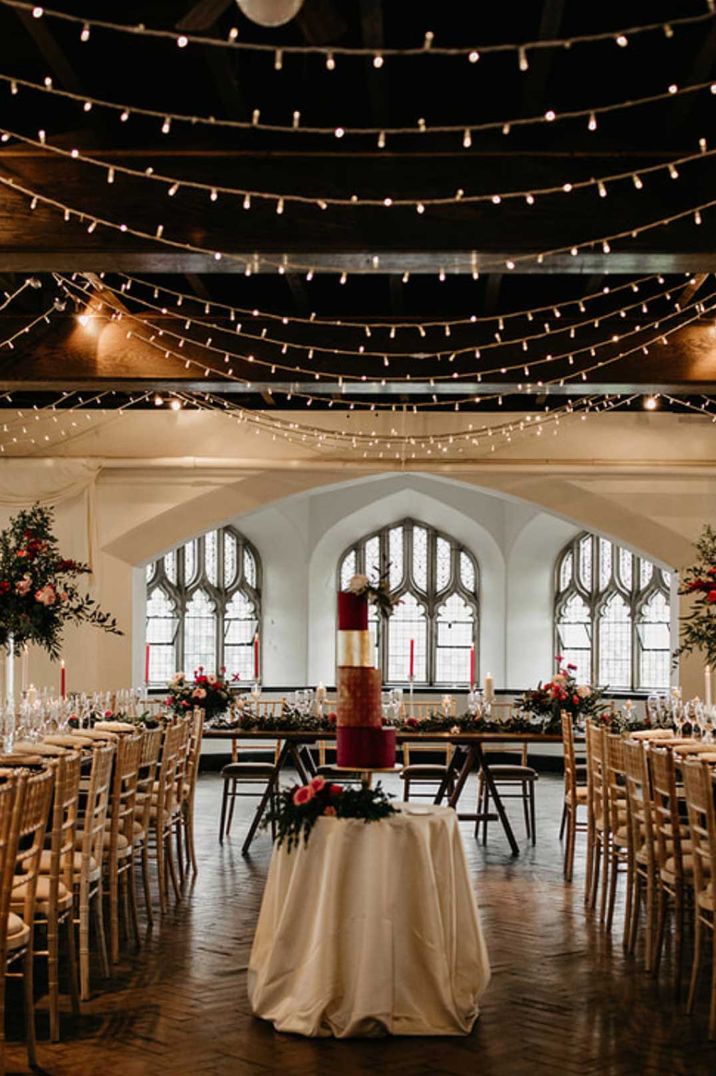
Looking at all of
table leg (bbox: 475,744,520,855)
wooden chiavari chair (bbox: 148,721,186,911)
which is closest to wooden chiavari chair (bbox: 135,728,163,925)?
wooden chiavari chair (bbox: 148,721,186,911)

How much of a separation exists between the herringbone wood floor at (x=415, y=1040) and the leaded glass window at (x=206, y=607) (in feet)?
28.9

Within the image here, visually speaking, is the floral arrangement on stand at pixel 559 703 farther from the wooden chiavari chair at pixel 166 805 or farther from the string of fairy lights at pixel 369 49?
the string of fairy lights at pixel 369 49

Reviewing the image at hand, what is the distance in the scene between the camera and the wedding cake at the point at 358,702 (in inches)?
234

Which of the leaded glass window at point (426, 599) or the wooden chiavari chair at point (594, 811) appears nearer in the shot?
the wooden chiavari chair at point (594, 811)

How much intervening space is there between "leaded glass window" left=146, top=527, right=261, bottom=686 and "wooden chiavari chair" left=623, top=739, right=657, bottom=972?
33.0 feet

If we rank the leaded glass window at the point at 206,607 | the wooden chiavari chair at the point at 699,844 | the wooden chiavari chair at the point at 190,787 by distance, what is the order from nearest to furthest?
1. the wooden chiavari chair at the point at 699,844
2. the wooden chiavari chair at the point at 190,787
3. the leaded glass window at the point at 206,607

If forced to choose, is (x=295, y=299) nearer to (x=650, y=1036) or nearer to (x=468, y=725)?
(x=468, y=725)

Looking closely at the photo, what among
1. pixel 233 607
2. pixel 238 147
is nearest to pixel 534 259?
pixel 238 147

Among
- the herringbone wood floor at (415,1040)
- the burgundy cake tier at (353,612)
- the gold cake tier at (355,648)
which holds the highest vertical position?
the burgundy cake tier at (353,612)

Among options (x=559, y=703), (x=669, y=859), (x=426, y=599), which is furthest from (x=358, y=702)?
(x=426, y=599)

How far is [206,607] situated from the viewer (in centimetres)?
1712

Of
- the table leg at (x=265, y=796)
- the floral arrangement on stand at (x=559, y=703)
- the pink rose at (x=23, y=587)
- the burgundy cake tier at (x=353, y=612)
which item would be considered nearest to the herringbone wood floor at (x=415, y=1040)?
the burgundy cake tier at (x=353, y=612)

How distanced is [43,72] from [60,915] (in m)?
3.70

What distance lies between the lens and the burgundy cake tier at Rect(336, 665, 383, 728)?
5.99m
